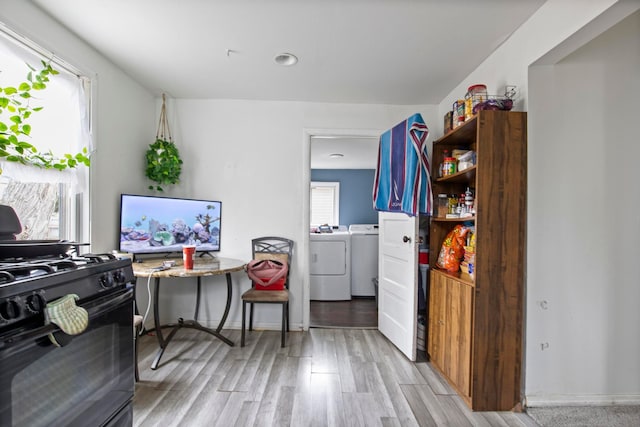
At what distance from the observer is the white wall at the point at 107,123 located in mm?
1764

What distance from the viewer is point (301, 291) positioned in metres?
3.00

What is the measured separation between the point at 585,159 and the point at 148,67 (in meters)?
3.10

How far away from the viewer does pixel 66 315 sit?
0.78 metres

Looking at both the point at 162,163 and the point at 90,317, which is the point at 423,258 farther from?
the point at 162,163

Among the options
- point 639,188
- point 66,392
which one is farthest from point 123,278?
point 639,188

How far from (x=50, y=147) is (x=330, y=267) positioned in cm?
312

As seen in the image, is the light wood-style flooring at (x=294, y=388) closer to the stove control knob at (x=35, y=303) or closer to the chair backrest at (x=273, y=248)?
the chair backrest at (x=273, y=248)

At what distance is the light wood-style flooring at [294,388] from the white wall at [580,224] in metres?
0.46

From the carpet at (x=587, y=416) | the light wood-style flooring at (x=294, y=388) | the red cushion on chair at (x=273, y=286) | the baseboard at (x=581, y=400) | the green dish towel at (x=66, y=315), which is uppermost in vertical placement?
the green dish towel at (x=66, y=315)

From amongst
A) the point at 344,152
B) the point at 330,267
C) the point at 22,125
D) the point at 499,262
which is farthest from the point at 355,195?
the point at 22,125

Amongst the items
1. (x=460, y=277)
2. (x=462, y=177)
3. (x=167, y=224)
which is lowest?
(x=460, y=277)

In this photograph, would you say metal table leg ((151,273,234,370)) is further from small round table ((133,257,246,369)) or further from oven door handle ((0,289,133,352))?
oven door handle ((0,289,133,352))

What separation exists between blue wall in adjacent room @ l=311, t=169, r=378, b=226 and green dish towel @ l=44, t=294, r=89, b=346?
213 inches

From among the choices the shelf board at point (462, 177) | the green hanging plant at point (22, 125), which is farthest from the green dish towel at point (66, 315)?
the shelf board at point (462, 177)
